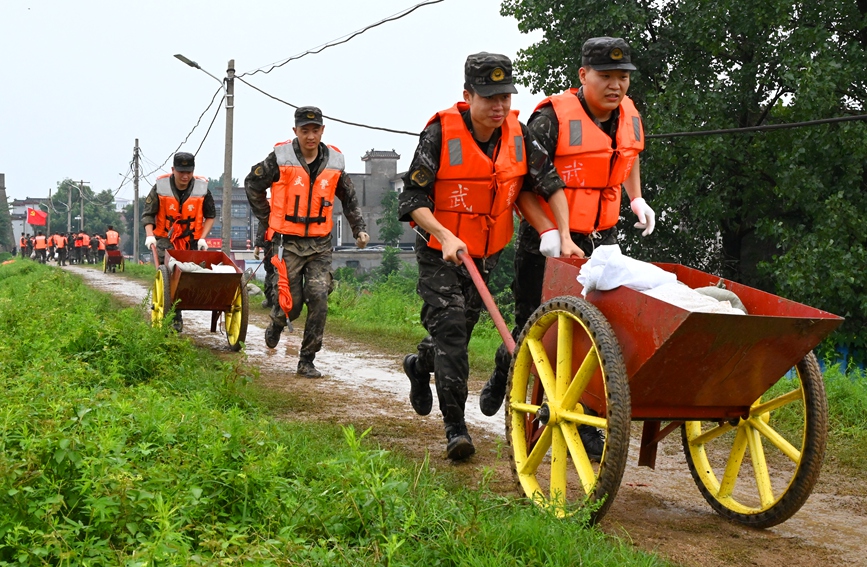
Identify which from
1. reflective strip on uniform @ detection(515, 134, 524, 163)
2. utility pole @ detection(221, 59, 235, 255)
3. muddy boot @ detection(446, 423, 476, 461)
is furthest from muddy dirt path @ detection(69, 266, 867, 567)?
utility pole @ detection(221, 59, 235, 255)

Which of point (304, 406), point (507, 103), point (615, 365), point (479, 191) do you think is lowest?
point (304, 406)

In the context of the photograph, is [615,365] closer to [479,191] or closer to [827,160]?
[479,191]

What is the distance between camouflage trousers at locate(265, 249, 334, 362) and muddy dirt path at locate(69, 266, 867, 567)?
0.32m

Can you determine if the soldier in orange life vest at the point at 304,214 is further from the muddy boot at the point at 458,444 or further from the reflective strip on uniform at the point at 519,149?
the reflective strip on uniform at the point at 519,149

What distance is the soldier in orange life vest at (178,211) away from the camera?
11031mm

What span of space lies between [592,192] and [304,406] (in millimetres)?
2599

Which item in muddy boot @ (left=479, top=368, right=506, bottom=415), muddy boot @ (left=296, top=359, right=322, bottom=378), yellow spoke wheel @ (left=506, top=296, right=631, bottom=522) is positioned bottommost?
muddy boot @ (left=296, top=359, right=322, bottom=378)

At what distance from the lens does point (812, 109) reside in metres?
16.6

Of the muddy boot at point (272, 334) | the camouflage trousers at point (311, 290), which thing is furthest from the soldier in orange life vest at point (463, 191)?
the muddy boot at point (272, 334)

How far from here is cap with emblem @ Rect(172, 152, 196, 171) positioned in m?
10.8

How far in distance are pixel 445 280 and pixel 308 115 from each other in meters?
3.67

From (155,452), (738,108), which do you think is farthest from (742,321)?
(738,108)

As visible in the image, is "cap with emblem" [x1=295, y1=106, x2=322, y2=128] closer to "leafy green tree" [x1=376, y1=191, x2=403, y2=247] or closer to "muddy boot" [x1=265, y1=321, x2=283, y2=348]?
"muddy boot" [x1=265, y1=321, x2=283, y2=348]

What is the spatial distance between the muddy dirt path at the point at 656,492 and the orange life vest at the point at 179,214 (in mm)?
3118
